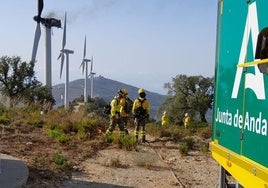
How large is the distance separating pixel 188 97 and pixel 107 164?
57.6 meters

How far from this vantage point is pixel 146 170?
12.6m

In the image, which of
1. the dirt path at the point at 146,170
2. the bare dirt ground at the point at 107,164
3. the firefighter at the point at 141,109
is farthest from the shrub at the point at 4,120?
the firefighter at the point at 141,109

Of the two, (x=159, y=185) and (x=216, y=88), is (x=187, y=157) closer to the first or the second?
(x=159, y=185)

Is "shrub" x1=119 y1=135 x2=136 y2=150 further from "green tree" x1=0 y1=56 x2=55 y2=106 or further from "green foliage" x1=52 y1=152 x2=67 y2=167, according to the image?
"green tree" x1=0 y1=56 x2=55 y2=106

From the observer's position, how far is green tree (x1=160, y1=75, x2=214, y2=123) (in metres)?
67.2

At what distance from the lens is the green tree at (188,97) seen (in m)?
67.2

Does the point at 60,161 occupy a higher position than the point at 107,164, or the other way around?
the point at 60,161

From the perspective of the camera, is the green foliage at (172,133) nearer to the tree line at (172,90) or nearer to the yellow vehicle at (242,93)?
the yellow vehicle at (242,93)

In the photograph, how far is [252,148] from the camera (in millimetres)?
3859

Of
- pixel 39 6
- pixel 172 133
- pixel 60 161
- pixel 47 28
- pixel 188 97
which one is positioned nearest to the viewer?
pixel 60 161

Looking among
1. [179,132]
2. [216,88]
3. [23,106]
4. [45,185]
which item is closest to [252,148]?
[216,88]

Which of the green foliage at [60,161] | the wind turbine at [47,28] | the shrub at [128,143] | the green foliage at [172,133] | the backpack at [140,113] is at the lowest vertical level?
the green foliage at [60,161]

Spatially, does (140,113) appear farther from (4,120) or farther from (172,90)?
(172,90)

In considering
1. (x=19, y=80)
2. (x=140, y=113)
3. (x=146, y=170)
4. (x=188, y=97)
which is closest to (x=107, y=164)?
(x=146, y=170)
